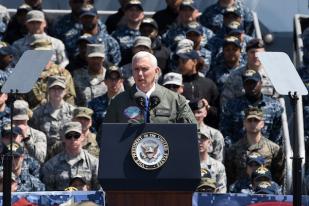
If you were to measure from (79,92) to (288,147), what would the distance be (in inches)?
107

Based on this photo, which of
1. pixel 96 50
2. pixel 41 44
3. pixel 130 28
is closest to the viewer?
pixel 96 50

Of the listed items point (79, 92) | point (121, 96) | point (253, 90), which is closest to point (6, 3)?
point (79, 92)

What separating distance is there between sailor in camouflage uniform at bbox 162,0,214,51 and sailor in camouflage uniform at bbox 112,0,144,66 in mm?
415

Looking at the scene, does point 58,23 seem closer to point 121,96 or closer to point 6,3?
point 6,3

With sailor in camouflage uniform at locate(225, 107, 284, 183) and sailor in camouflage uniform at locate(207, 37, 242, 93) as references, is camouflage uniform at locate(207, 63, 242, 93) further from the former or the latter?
sailor in camouflage uniform at locate(225, 107, 284, 183)

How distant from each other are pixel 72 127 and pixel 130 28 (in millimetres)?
2905

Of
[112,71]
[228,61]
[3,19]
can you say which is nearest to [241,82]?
[228,61]

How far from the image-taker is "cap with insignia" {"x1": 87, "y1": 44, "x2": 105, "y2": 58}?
51.0ft

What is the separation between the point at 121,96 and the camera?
10.5 meters

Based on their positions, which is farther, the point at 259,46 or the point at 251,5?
the point at 251,5

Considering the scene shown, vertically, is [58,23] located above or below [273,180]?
above

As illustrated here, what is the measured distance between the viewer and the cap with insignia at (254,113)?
569 inches

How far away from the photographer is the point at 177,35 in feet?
54.7

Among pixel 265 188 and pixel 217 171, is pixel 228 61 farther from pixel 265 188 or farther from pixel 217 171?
pixel 265 188
